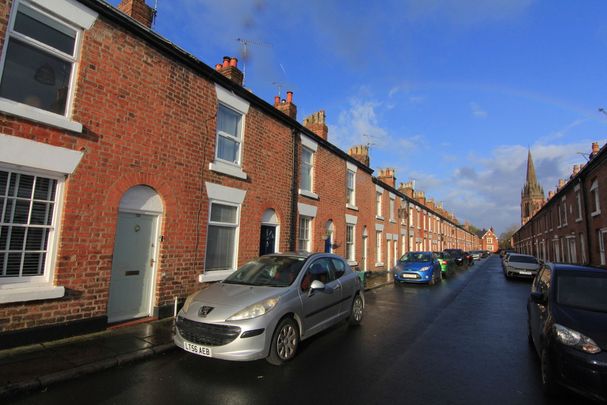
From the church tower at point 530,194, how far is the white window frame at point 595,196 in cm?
7170

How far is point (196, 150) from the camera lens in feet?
27.1

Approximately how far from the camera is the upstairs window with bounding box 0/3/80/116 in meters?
5.46

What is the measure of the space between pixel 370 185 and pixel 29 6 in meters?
16.4

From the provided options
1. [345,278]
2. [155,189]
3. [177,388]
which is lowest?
[177,388]

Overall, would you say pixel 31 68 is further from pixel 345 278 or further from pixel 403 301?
A: pixel 403 301

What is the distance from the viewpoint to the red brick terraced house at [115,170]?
5441mm

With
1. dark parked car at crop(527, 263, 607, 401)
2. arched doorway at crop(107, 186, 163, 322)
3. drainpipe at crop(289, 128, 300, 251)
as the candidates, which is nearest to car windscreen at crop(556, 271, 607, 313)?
dark parked car at crop(527, 263, 607, 401)

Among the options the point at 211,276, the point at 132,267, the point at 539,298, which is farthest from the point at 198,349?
the point at 539,298

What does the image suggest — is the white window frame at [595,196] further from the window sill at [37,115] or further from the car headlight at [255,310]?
the window sill at [37,115]

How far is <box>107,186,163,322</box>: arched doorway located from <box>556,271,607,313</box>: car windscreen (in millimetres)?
7256

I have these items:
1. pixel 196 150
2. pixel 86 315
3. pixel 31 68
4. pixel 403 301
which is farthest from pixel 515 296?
pixel 31 68

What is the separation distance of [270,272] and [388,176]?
20.1m

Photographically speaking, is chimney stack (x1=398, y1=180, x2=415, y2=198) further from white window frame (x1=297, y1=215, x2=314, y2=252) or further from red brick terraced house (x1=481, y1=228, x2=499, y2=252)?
red brick terraced house (x1=481, y1=228, x2=499, y2=252)

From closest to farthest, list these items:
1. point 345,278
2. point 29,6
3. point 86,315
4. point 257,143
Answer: point 29,6
point 86,315
point 345,278
point 257,143
